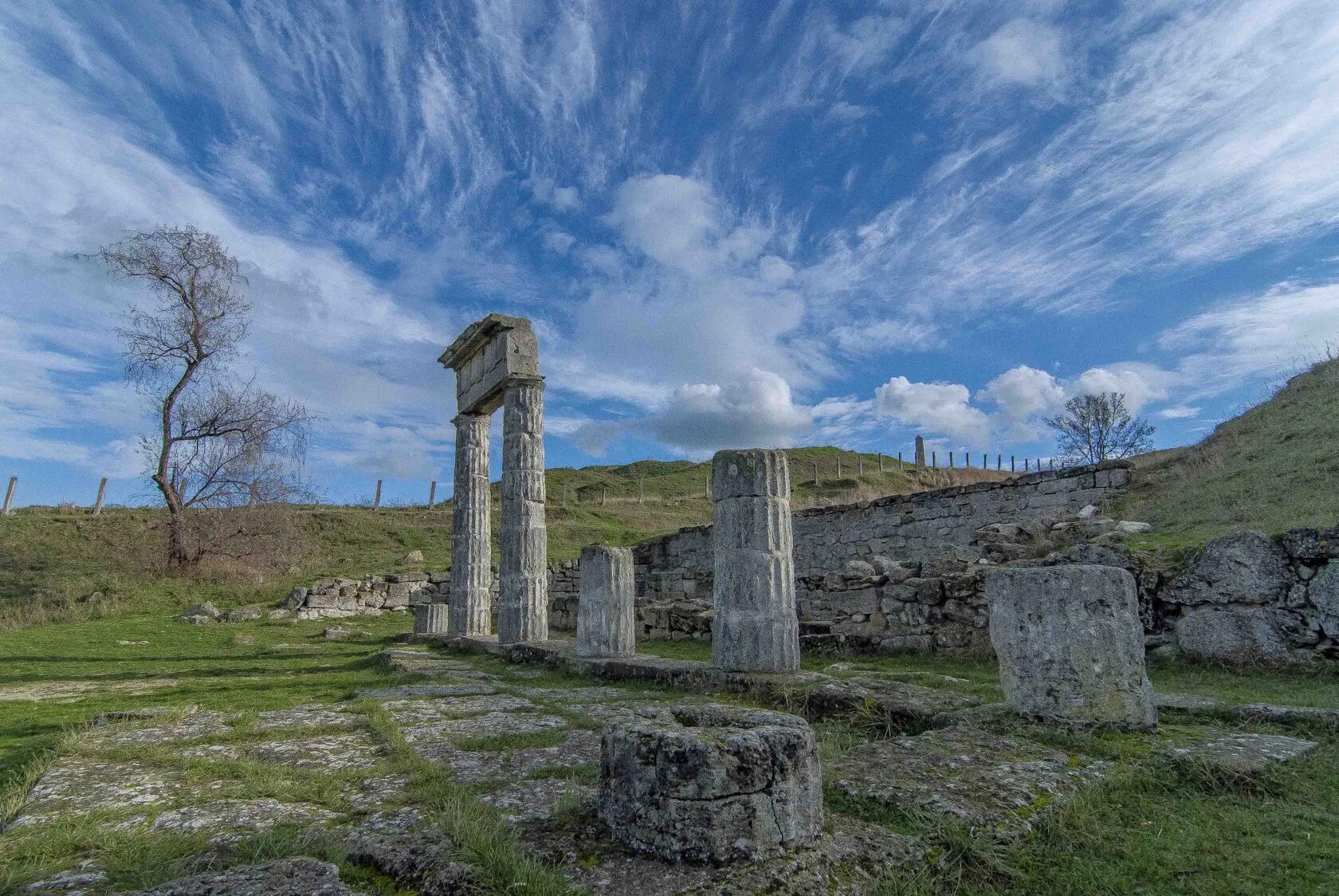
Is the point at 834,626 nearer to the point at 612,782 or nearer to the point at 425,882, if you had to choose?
the point at 612,782

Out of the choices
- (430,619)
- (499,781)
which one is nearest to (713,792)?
(499,781)

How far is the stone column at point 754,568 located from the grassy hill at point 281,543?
47.9 feet

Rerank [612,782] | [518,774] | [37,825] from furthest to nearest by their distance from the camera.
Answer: [518,774] → [37,825] → [612,782]

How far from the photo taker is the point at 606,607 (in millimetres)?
9031

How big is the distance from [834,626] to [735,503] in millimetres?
3474

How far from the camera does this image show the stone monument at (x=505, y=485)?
11766 mm

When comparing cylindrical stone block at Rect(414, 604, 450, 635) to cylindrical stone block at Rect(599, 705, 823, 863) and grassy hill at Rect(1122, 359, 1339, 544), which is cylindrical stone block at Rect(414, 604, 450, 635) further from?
cylindrical stone block at Rect(599, 705, 823, 863)

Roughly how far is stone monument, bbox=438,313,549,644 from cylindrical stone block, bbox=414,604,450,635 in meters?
1.61

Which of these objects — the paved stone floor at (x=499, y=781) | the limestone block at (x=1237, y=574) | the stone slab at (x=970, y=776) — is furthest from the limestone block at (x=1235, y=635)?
the stone slab at (x=970, y=776)

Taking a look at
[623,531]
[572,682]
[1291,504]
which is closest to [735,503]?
[572,682]

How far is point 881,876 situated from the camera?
2529 millimetres

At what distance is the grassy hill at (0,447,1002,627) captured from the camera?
1869 centimetres

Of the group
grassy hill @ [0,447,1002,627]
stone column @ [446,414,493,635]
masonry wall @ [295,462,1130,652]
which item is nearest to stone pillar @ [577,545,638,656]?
masonry wall @ [295,462,1130,652]

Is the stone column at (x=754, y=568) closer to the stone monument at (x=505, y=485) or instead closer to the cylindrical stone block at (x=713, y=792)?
the cylindrical stone block at (x=713, y=792)
